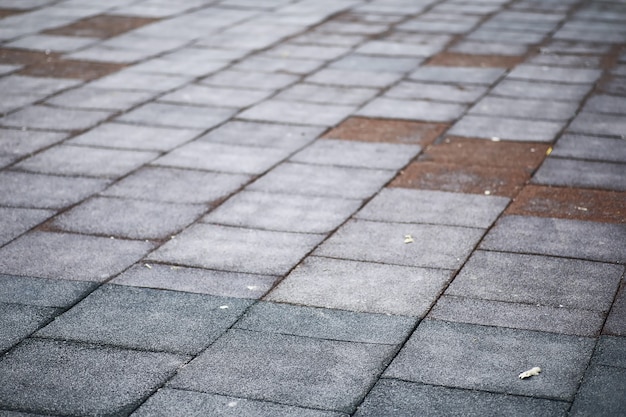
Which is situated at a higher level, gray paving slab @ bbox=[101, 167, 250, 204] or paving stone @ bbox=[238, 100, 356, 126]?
gray paving slab @ bbox=[101, 167, 250, 204]

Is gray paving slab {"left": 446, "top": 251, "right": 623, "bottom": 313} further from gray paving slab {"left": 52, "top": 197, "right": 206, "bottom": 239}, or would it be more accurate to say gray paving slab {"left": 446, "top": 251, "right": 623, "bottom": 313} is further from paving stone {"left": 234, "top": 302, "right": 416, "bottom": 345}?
gray paving slab {"left": 52, "top": 197, "right": 206, "bottom": 239}

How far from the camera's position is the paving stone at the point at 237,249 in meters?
5.78

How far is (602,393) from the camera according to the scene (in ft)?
14.3

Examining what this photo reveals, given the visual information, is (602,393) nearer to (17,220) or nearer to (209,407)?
(209,407)

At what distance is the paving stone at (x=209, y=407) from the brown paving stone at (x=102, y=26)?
27.8 feet

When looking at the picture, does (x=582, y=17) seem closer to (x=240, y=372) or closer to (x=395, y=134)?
(x=395, y=134)

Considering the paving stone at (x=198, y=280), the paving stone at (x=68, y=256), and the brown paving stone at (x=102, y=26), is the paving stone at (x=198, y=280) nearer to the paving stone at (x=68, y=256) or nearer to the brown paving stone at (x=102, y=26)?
the paving stone at (x=68, y=256)

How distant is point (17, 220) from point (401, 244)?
2645 millimetres

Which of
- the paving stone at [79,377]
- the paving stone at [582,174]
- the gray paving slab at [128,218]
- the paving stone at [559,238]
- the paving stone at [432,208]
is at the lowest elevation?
the paving stone at [582,174]

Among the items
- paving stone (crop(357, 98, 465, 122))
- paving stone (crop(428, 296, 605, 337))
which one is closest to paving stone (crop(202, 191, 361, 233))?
paving stone (crop(428, 296, 605, 337))

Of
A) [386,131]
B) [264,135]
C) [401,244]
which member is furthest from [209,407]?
[386,131]

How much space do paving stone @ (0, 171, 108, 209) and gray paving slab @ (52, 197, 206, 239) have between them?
0.62 feet

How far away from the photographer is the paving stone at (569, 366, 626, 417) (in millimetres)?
4227

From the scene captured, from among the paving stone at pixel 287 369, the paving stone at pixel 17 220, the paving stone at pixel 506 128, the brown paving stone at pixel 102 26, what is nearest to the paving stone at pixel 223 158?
the paving stone at pixel 17 220
